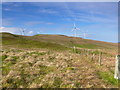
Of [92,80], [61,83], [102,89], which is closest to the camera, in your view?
[102,89]

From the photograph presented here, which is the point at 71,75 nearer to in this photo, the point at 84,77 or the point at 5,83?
the point at 84,77

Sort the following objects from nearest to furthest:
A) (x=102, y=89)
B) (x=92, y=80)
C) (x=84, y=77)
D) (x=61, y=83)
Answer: (x=102, y=89)
(x=61, y=83)
(x=92, y=80)
(x=84, y=77)

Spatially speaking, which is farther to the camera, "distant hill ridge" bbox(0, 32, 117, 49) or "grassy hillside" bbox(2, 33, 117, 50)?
"distant hill ridge" bbox(0, 32, 117, 49)

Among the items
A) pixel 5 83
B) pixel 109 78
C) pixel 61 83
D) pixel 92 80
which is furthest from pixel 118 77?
pixel 5 83

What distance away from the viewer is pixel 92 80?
483 inches

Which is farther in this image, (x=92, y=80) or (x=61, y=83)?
(x=92, y=80)

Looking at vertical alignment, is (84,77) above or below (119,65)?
below

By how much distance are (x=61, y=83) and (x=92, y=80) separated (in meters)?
2.96

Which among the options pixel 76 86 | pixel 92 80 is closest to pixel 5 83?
pixel 76 86

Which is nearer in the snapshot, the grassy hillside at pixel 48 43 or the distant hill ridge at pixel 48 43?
the grassy hillside at pixel 48 43

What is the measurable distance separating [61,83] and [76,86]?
1329 millimetres

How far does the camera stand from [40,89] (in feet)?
34.7

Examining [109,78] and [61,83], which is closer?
[61,83]

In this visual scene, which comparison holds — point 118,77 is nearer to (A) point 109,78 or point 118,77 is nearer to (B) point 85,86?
(A) point 109,78
